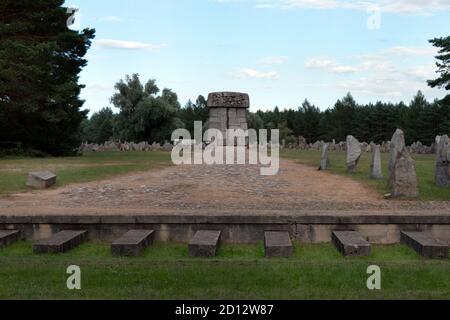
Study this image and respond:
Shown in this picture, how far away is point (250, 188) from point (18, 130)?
17436 mm

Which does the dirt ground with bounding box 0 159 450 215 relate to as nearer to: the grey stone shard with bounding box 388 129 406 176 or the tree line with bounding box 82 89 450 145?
the grey stone shard with bounding box 388 129 406 176

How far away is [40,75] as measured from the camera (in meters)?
22.4

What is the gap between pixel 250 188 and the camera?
1260 cm

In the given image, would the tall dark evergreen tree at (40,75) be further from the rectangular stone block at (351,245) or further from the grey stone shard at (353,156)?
the rectangular stone block at (351,245)

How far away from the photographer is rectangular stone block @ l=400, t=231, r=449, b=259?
6852mm

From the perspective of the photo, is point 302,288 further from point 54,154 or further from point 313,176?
point 54,154

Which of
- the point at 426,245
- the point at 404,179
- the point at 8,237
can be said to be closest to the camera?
the point at 426,245

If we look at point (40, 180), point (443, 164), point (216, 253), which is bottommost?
point (216, 253)

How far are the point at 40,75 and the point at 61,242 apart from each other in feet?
55.7

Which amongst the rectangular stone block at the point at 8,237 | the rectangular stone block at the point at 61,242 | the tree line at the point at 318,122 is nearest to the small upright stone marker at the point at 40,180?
the rectangular stone block at the point at 8,237

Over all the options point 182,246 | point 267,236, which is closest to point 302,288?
point 267,236

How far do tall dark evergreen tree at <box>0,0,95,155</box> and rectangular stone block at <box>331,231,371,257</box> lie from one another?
54.5ft

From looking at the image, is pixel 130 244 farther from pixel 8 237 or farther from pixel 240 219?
pixel 8 237

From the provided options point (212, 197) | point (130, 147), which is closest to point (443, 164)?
point (212, 197)
